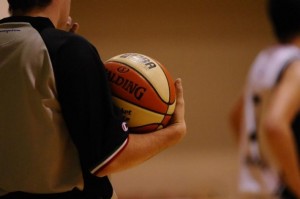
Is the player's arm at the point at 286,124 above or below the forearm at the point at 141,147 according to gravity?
above

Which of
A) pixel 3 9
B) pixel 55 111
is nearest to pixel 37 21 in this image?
pixel 55 111

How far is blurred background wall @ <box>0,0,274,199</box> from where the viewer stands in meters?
4.91

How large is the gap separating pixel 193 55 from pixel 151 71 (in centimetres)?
364

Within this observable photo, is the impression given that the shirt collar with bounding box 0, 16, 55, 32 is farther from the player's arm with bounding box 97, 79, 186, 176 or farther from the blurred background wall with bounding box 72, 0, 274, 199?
the blurred background wall with bounding box 72, 0, 274, 199

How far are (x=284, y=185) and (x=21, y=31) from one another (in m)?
0.73

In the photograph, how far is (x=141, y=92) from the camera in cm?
142

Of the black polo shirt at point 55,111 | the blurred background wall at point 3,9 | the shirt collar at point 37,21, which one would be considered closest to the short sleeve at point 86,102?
the black polo shirt at point 55,111

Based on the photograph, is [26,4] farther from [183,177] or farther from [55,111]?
[183,177]

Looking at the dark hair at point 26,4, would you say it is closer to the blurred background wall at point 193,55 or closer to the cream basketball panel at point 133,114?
the cream basketball panel at point 133,114

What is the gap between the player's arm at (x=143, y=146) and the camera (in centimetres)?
119

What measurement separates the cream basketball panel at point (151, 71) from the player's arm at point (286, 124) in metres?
0.37

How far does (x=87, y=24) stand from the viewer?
4.93 metres

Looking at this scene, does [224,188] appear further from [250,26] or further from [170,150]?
[250,26]

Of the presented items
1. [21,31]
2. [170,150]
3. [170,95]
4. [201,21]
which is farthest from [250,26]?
[21,31]
